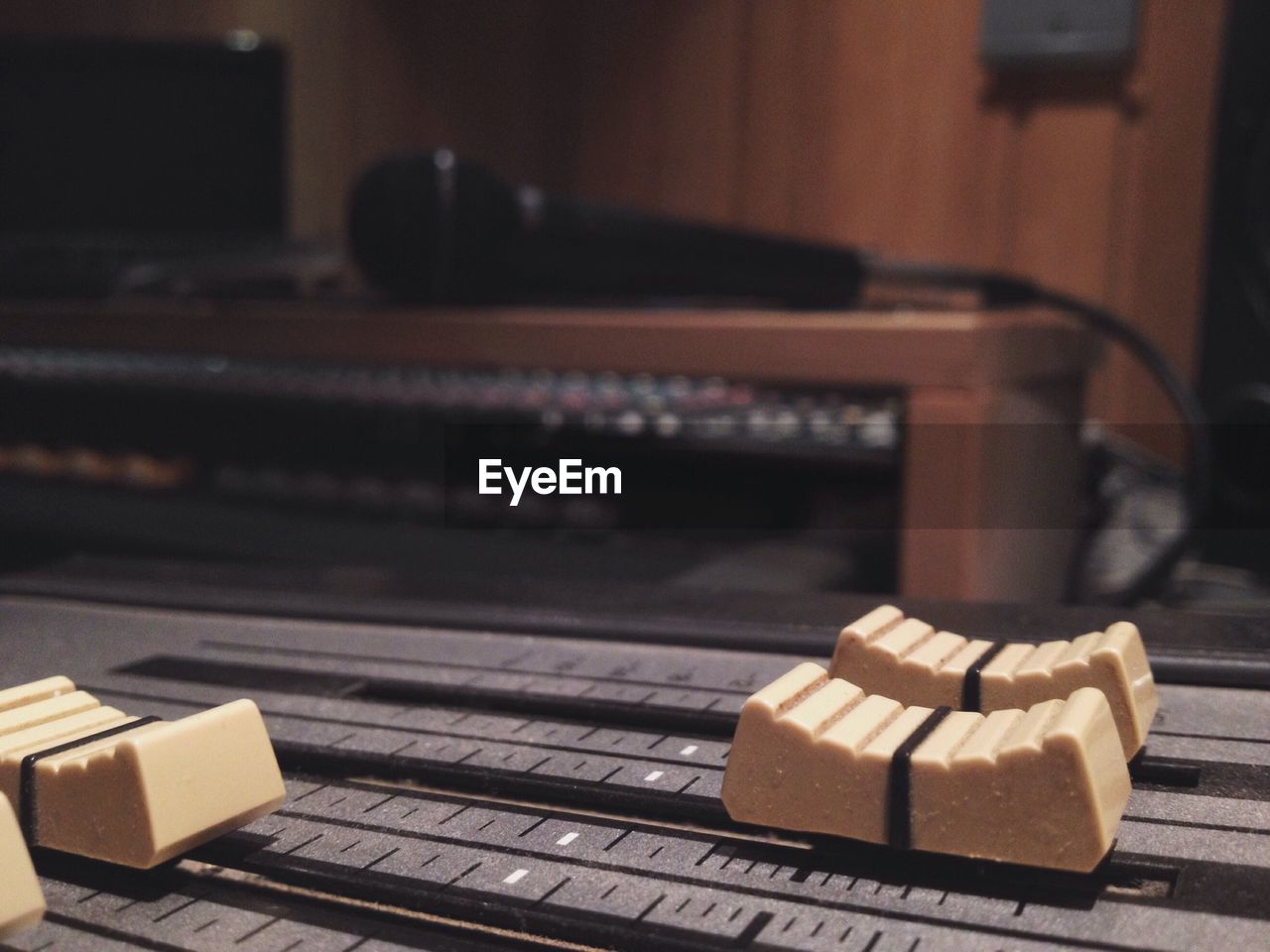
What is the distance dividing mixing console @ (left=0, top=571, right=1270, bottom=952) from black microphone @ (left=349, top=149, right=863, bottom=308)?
69 cm

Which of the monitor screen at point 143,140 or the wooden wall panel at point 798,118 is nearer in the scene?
the wooden wall panel at point 798,118

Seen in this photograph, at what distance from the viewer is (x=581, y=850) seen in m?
0.33

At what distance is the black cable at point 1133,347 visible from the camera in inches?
51.5

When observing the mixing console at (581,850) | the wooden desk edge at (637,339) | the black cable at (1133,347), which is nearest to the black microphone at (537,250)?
the wooden desk edge at (637,339)

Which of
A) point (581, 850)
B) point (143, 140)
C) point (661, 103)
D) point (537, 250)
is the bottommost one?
point (581, 850)

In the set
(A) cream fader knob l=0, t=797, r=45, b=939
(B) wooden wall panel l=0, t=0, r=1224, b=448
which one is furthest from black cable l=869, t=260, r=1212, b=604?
(A) cream fader knob l=0, t=797, r=45, b=939

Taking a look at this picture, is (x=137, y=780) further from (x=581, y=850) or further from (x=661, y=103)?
(x=661, y=103)

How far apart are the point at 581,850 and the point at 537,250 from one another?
89cm

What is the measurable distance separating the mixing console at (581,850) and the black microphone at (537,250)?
2.28ft

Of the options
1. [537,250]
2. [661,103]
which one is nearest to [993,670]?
[537,250]

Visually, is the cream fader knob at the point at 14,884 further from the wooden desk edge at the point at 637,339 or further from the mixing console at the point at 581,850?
the wooden desk edge at the point at 637,339

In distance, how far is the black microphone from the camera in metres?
1.11

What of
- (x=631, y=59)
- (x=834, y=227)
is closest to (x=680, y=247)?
(x=834, y=227)

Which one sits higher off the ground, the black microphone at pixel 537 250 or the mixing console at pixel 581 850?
the black microphone at pixel 537 250
